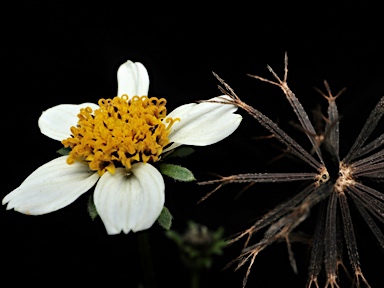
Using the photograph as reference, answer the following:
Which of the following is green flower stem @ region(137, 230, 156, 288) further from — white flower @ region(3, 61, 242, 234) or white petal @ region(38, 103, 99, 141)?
white petal @ region(38, 103, 99, 141)

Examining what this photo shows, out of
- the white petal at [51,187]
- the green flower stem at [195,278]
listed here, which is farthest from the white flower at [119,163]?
the green flower stem at [195,278]

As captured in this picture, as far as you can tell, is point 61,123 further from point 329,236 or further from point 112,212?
point 329,236

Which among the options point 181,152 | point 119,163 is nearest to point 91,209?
point 119,163

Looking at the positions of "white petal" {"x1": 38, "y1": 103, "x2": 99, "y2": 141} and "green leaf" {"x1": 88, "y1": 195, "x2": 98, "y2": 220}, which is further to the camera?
"white petal" {"x1": 38, "y1": 103, "x2": 99, "y2": 141}

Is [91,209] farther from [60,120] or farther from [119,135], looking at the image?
Result: [60,120]

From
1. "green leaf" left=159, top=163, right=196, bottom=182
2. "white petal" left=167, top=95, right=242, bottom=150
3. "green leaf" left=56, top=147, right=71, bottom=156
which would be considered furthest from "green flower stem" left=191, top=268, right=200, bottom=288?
"green leaf" left=56, top=147, right=71, bottom=156

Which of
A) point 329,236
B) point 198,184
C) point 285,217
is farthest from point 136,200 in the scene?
point 329,236
